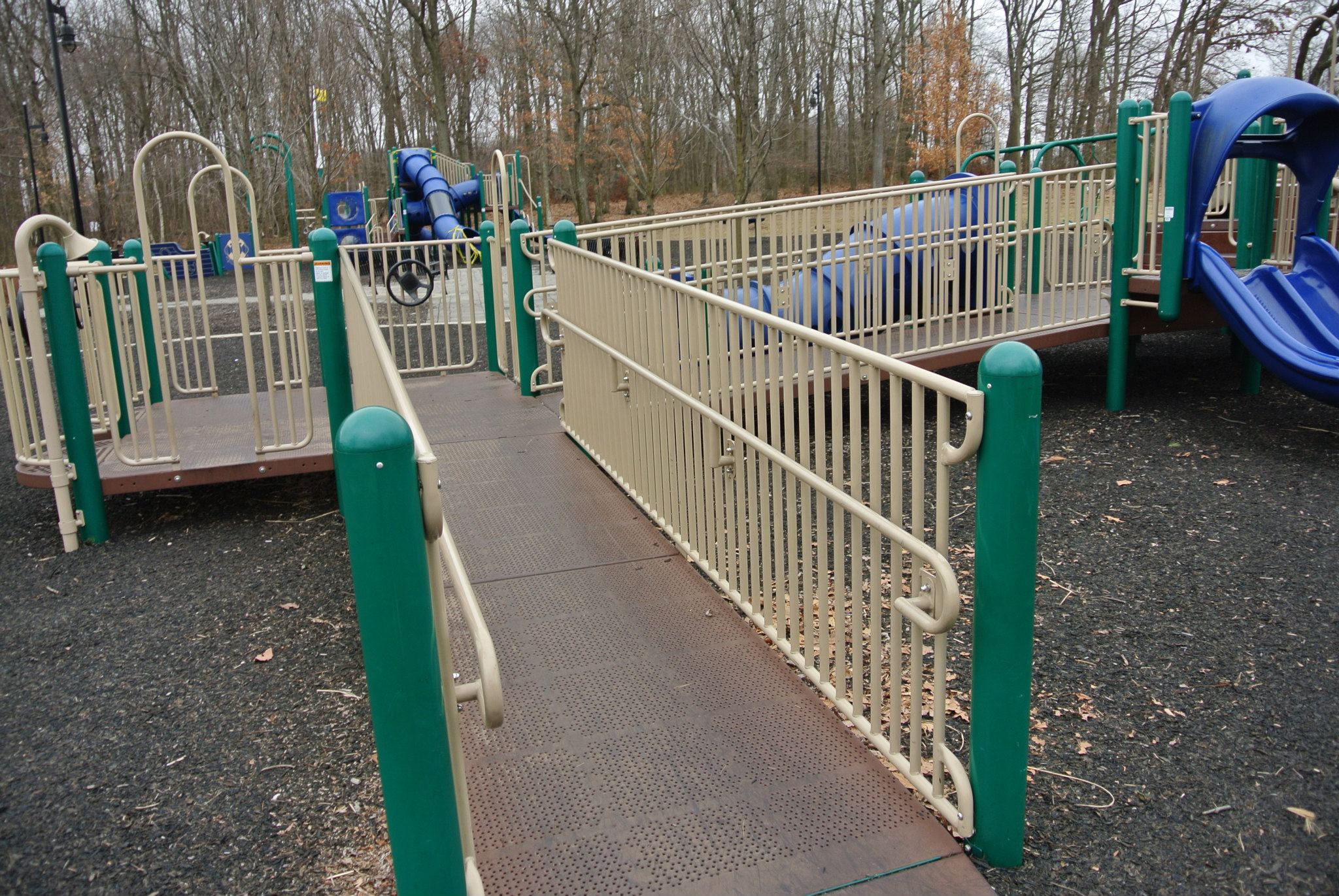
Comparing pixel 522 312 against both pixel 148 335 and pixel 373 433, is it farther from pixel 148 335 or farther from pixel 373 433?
pixel 373 433

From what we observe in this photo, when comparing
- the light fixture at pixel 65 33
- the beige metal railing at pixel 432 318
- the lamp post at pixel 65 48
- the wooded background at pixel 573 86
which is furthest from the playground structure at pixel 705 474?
the wooded background at pixel 573 86

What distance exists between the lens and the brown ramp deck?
105 inches

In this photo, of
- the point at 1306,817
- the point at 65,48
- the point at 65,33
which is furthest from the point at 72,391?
the point at 65,48

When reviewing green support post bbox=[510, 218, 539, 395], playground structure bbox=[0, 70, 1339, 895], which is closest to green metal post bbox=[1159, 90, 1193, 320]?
playground structure bbox=[0, 70, 1339, 895]

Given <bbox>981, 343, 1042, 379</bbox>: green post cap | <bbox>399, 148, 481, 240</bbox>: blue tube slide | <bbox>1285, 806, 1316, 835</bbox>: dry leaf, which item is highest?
<bbox>399, 148, 481, 240</bbox>: blue tube slide

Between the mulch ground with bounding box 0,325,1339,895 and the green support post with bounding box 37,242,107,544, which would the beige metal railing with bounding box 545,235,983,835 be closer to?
the mulch ground with bounding box 0,325,1339,895

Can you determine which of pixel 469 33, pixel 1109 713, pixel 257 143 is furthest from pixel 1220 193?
pixel 469 33

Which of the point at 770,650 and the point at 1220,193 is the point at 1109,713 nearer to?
the point at 770,650

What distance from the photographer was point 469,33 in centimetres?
4041

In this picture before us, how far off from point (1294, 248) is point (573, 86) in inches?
1097

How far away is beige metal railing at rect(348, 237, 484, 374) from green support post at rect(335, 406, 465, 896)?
5996mm

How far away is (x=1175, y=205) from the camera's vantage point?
25.2ft

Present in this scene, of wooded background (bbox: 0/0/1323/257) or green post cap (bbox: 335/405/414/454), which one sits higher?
wooded background (bbox: 0/0/1323/257)

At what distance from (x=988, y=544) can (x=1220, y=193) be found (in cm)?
1021
